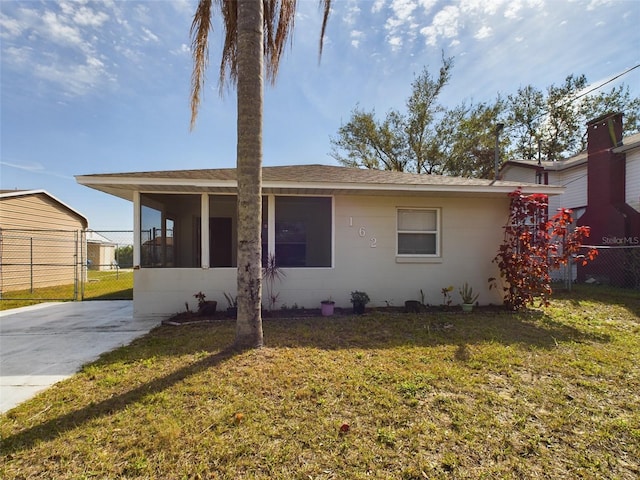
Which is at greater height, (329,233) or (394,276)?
(329,233)

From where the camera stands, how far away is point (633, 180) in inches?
399

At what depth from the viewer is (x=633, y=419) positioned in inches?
101

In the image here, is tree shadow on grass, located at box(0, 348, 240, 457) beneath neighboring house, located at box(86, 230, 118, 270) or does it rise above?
beneath

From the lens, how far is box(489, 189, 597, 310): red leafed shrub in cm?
596

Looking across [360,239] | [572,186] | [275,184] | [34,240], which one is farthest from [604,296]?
[34,240]

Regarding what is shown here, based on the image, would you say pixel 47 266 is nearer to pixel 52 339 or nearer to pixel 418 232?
pixel 52 339

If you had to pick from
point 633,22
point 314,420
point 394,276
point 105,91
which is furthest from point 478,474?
point 633,22

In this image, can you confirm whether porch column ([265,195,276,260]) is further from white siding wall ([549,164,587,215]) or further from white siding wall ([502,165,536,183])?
white siding wall ([502,165,536,183])

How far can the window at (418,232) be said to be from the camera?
276 inches

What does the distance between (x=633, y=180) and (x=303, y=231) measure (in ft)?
37.5

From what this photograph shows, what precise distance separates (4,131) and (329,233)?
13.4m

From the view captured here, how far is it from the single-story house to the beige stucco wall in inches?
0.9

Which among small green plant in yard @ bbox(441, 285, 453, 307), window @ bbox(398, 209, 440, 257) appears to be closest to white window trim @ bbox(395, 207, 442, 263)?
window @ bbox(398, 209, 440, 257)

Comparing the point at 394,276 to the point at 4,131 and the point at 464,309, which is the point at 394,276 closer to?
the point at 464,309
